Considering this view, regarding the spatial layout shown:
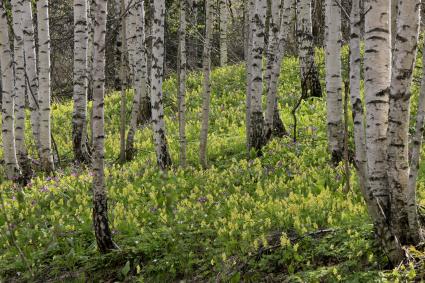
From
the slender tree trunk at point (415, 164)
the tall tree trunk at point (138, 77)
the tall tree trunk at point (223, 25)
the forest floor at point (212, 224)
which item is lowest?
the forest floor at point (212, 224)

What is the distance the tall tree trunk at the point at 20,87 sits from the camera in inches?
436

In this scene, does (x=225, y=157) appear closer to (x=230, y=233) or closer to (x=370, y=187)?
(x=230, y=233)

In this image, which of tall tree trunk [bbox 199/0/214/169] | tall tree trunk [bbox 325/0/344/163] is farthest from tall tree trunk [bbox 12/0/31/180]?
tall tree trunk [bbox 325/0/344/163]

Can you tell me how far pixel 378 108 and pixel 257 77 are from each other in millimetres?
6596

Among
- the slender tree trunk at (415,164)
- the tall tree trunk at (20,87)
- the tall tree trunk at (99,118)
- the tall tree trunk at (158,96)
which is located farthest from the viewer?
the tall tree trunk at (158,96)

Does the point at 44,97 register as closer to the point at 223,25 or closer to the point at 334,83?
the point at 334,83

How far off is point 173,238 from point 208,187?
7.64 ft

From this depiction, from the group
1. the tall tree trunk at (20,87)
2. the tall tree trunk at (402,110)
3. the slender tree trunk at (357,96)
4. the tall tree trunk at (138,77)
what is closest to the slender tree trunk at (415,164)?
the tall tree trunk at (402,110)

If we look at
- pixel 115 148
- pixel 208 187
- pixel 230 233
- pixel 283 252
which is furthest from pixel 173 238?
pixel 115 148

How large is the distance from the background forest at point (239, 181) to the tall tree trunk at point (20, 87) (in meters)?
0.03

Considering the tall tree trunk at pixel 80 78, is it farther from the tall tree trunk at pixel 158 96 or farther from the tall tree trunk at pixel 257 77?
the tall tree trunk at pixel 257 77

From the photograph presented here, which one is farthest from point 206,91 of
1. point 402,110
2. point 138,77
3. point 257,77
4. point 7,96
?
point 402,110

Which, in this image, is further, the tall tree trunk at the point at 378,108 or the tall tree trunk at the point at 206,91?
the tall tree trunk at the point at 206,91

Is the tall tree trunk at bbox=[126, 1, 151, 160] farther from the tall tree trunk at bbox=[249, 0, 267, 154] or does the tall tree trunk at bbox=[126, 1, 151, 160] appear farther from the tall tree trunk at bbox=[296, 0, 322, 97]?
the tall tree trunk at bbox=[296, 0, 322, 97]
